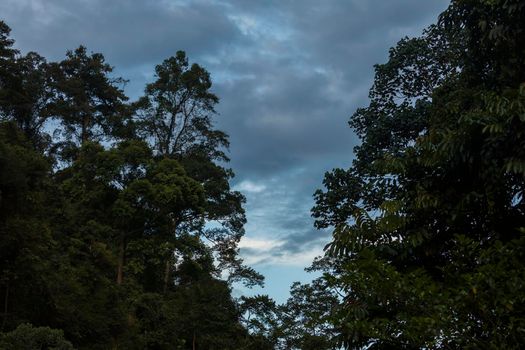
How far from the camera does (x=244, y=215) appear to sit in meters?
26.0

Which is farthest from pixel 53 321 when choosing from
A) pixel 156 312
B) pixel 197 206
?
pixel 197 206

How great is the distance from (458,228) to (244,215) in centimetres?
2150

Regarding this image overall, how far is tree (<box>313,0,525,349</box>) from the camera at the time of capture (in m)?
3.30

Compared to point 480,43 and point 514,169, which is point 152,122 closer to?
point 480,43

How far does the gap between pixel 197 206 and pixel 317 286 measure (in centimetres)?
620

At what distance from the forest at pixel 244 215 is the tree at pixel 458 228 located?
2cm

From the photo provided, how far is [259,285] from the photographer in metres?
23.8

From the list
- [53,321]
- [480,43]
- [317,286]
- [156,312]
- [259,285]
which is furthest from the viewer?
[259,285]

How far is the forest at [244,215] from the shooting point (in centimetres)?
364

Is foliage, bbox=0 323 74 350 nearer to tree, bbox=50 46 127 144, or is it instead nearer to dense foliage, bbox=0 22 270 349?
dense foliage, bbox=0 22 270 349

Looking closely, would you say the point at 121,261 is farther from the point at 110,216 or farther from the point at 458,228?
the point at 458,228

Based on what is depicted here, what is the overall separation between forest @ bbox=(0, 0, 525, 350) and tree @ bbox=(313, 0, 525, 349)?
0.02m

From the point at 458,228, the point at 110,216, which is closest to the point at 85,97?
the point at 110,216

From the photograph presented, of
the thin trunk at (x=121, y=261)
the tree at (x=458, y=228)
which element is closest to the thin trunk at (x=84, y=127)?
the thin trunk at (x=121, y=261)
